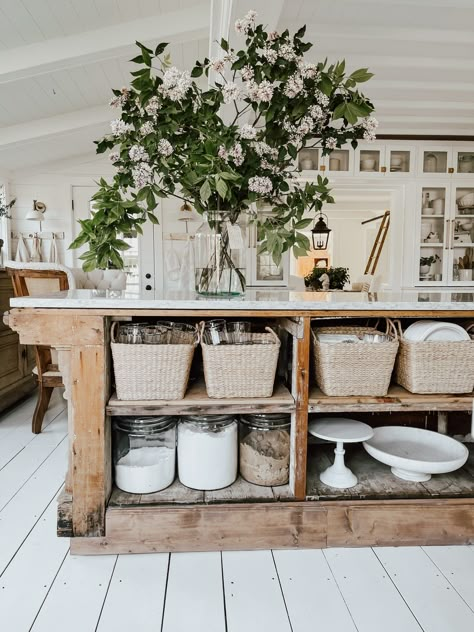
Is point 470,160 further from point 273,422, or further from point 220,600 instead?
point 220,600

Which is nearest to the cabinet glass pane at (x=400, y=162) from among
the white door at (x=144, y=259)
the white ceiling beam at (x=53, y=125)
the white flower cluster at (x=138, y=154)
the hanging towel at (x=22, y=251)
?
the white door at (x=144, y=259)

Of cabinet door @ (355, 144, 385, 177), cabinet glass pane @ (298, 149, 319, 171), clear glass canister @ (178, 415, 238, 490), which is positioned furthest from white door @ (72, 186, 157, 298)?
clear glass canister @ (178, 415, 238, 490)

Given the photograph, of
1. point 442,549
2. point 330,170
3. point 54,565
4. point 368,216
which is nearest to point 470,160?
point 330,170

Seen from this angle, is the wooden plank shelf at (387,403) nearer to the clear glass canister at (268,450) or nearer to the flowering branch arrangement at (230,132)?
the clear glass canister at (268,450)

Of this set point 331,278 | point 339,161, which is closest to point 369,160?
point 339,161

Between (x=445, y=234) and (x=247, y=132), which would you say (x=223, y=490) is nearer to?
(x=247, y=132)

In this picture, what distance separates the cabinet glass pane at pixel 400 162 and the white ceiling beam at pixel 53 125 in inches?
114

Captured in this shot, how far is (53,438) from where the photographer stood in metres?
2.71

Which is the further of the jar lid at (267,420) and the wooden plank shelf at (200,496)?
the jar lid at (267,420)

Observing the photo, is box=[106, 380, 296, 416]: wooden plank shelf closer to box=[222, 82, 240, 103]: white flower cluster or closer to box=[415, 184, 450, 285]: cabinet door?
box=[222, 82, 240, 103]: white flower cluster

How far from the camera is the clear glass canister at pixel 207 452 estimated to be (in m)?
1.63

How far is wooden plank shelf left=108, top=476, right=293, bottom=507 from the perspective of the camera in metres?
1.58

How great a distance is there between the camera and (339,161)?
4730 millimetres

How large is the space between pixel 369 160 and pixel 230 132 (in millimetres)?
3651
